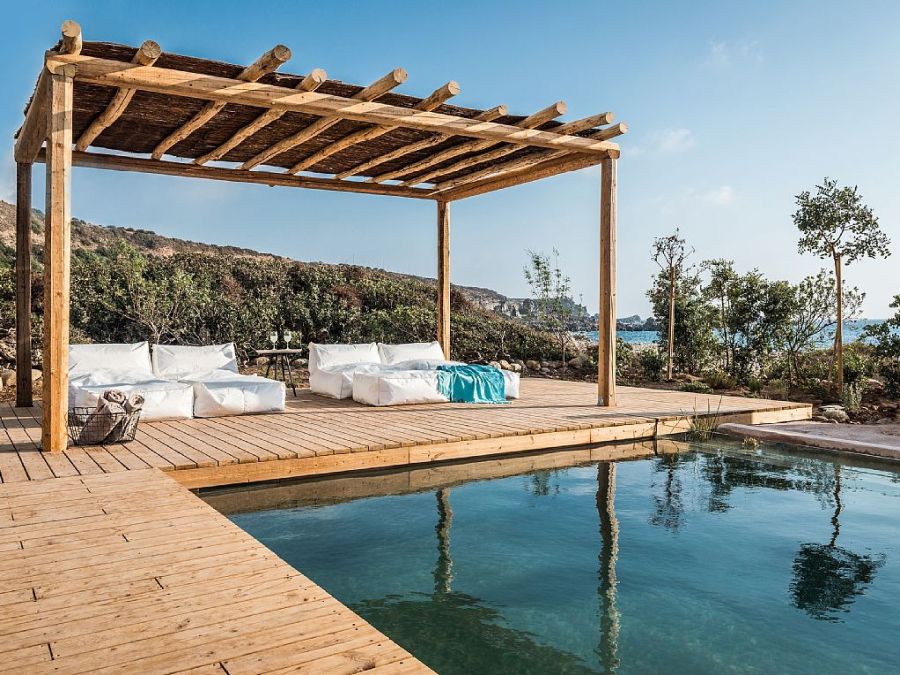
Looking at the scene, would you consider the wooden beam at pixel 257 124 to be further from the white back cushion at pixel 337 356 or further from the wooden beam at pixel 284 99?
the white back cushion at pixel 337 356

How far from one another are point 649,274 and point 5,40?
545 inches

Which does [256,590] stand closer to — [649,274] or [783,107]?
[649,274]

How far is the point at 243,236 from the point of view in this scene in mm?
22656

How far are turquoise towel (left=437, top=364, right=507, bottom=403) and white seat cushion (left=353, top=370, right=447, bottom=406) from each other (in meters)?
0.12

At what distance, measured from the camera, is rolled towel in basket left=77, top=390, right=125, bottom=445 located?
521cm

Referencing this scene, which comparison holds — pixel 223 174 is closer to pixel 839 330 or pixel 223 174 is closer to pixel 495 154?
pixel 495 154

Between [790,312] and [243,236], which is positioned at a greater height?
[243,236]

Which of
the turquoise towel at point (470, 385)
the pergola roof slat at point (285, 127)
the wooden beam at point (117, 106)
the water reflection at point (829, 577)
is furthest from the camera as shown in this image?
the turquoise towel at point (470, 385)

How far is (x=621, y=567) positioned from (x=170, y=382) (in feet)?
15.5

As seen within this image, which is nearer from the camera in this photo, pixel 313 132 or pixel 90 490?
pixel 90 490

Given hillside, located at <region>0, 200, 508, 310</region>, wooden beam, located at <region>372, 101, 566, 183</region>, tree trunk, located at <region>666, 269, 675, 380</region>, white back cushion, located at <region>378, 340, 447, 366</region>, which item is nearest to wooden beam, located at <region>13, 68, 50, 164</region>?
wooden beam, located at <region>372, 101, 566, 183</region>

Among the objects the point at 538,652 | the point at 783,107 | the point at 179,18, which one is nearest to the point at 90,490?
the point at 538,652

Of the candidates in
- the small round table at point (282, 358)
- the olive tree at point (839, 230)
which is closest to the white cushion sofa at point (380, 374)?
the small round table at point (282, 358)

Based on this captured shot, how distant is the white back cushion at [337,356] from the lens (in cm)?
882
